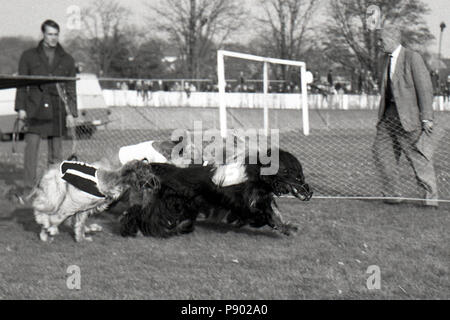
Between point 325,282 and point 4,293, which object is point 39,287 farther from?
point 325,282

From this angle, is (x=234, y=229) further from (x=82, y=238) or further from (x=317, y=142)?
(x=317, y=142)

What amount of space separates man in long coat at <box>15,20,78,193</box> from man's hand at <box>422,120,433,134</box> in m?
4.12

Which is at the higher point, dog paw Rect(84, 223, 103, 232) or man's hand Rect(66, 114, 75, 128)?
man's hand Rect(66, 114, 75, 128)

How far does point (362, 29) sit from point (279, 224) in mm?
32104

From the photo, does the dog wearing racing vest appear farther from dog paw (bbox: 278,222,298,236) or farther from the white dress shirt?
the white dress shirt

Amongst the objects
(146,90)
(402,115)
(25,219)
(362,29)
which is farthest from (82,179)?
(362,29)

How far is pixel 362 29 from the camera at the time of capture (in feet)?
118

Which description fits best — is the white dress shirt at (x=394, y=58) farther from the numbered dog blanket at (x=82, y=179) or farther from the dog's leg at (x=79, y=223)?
the dog's leg at (x=79, y=223)

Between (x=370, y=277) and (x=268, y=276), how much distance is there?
2.50 feet

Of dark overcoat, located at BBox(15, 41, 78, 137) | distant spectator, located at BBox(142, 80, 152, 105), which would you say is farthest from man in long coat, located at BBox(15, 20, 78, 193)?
distant spectator, located at BBox(142, 80, 152, 105)

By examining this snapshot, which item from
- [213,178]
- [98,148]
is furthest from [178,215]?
[98,148]

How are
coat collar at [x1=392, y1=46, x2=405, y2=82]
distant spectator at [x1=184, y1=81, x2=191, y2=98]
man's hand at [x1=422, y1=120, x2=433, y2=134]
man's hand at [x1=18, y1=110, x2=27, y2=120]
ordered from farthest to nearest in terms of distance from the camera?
distant spectator at [x1=184, y1=81, x2=191, y2=98], man's hand at [x1=18, y1=110, x2=27, y2=120], coat collar at [x1=392, y1=46, x2=405, y2=82], man's hand at [x1=422, y1=120, x2=433, y2=134]

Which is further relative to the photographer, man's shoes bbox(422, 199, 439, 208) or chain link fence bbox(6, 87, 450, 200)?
chain link fence bbox(6, 87, 450, 200)

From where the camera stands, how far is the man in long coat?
23.7 feet
